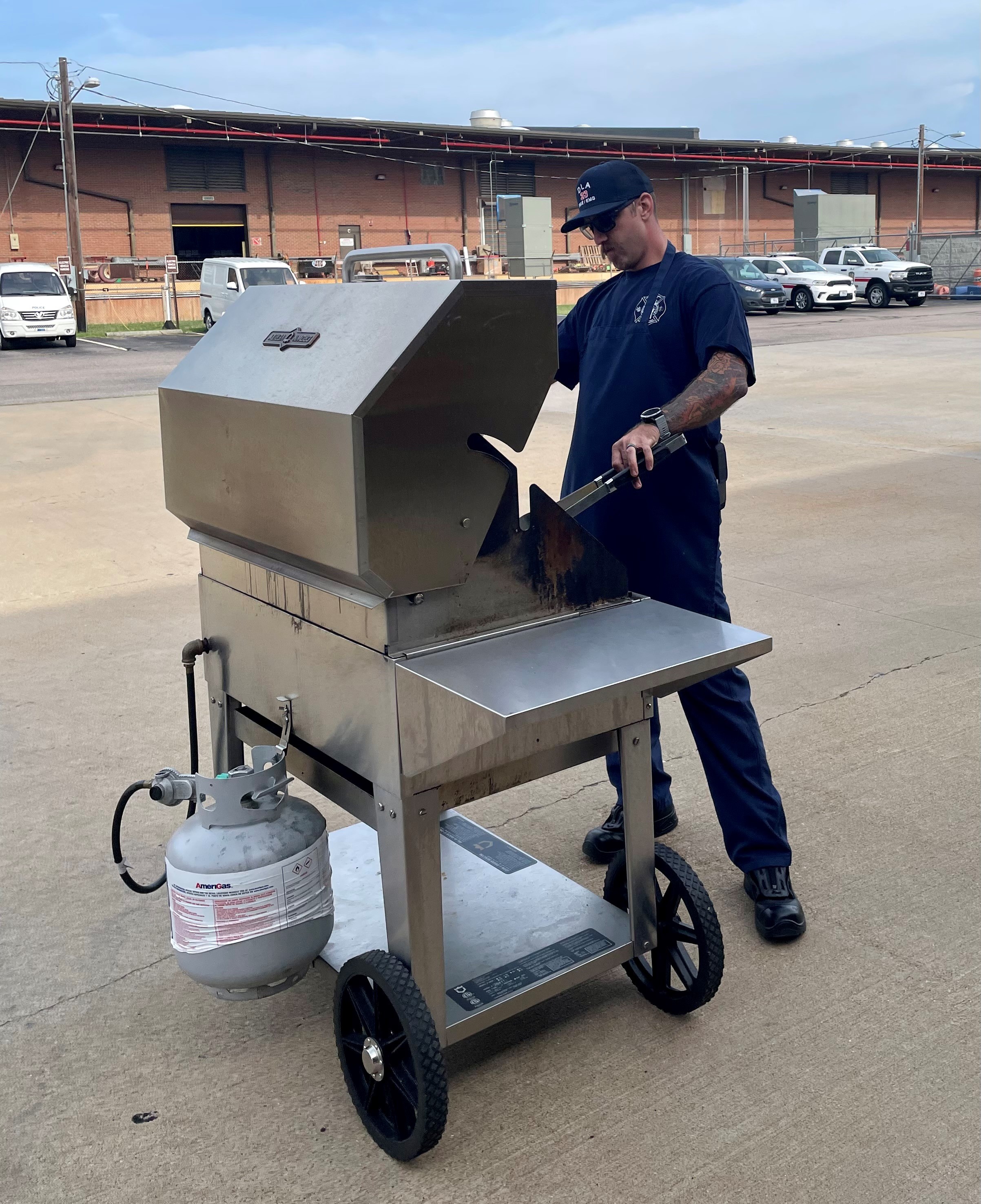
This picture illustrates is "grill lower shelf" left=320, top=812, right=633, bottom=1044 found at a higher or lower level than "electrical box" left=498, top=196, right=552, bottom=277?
lower

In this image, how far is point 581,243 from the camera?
4050 cm

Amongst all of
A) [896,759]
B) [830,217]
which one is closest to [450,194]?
[830,217]

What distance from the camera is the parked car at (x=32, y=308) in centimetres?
A: 2183

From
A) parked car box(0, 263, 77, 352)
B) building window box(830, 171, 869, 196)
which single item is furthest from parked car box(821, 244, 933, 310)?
building window box(830, 171, 869, 196)

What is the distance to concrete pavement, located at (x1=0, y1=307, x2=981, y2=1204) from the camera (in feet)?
6.75

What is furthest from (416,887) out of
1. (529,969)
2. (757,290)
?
(757,290)

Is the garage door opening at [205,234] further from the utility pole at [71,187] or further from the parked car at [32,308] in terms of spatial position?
the parked car at [32,308]

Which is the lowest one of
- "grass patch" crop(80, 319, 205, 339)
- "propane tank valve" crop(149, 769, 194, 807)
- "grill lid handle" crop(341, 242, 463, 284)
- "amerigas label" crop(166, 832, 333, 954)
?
"amerigas label" crop(166, 832, 333, 954)

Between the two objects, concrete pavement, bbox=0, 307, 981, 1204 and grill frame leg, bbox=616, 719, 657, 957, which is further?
grill frame leg, bbox=616, 719, 657, 957

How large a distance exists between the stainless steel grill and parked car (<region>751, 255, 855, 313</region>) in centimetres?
2680

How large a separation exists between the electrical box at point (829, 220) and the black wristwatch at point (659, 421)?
1508 inches

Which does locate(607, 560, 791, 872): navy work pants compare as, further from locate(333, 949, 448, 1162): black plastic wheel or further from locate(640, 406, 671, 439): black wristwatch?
locate(333, 949, 448, 1162): black plastic wheel

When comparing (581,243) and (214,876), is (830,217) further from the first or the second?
(214,876)

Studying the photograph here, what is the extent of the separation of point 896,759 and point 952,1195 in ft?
6.11
